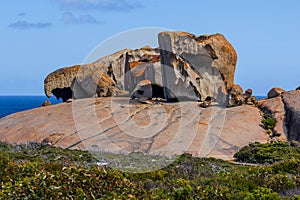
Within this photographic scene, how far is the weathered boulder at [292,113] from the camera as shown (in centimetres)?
2811

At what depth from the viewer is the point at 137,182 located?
14.1m

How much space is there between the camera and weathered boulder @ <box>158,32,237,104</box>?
3144cm

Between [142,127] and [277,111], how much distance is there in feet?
30.3

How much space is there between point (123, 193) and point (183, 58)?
2209cm

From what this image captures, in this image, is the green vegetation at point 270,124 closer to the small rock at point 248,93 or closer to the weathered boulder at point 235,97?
the weathered boulder at point 235,97

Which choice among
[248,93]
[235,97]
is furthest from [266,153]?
[248,93]

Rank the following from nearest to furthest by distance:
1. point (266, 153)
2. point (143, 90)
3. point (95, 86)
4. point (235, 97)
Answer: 1. point (266, 153)
2. point (235, 97)
3. point (143, 90)
4. point (95, 86)

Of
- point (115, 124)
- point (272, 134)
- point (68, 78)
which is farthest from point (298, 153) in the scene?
point (68, 78)

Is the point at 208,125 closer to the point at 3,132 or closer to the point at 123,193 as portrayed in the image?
the point at 3,132

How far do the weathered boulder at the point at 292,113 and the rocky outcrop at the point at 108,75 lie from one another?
8434 mm

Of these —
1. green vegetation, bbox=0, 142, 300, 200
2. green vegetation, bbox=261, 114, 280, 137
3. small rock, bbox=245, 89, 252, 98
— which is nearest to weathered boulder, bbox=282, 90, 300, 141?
green vegetation, bbox=261, 114, 280, 137

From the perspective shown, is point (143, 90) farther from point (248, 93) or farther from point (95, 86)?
point (248, 93)

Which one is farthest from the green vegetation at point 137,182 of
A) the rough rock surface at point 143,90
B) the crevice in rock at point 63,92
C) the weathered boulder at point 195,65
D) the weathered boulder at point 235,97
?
the crevice in rock at point 63,92

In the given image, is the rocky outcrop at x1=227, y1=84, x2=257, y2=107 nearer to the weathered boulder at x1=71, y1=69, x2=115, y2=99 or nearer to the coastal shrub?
the coastal shrub
